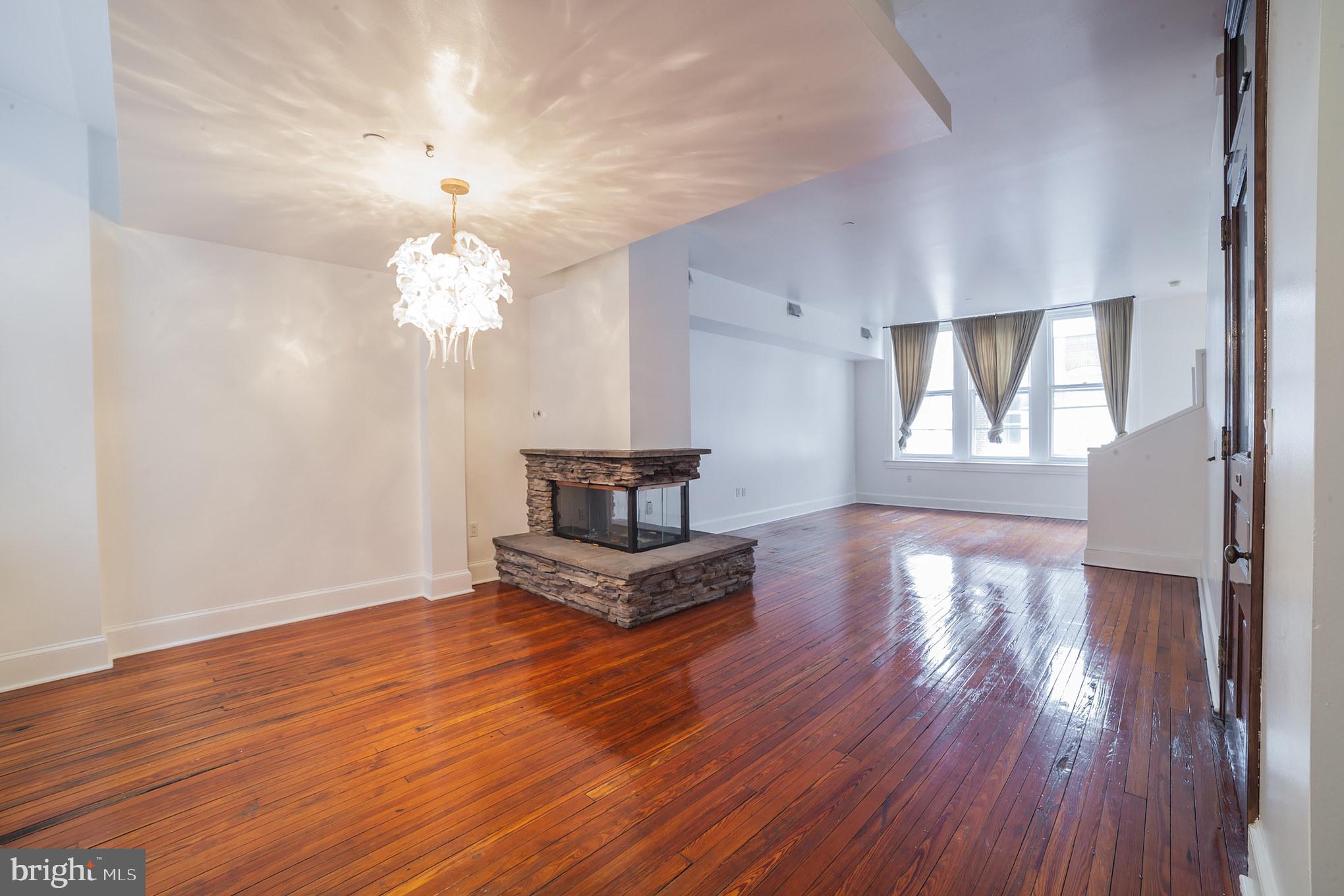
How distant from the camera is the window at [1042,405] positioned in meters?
7.78

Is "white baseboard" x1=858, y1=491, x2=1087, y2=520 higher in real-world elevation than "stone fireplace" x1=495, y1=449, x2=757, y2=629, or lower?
lower

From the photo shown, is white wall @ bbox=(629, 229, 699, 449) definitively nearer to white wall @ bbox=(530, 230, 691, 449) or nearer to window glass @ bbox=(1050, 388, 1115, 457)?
white wall @ bbox=(530, 230, 691, 449)

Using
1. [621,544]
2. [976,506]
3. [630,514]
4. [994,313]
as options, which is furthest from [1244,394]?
[976,506]

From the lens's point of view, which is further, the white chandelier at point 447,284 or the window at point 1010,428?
the window at point 1010,428

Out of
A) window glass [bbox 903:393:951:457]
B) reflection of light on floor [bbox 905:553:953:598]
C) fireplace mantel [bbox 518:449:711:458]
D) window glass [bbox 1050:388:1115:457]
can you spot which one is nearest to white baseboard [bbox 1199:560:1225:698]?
reflection of light on floor [bbox 905:553:953:598]

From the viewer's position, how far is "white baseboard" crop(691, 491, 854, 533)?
6.82 meters

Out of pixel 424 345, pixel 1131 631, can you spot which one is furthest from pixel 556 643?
pixel 1131 631

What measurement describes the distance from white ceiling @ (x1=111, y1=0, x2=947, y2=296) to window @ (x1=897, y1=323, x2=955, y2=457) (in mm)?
7121

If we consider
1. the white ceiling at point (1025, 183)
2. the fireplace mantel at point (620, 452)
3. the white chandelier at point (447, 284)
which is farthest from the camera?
the fireplace mantel at point (620, 452)

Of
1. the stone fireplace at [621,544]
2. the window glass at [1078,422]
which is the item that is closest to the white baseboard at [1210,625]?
the stone fireplace at [621,544]

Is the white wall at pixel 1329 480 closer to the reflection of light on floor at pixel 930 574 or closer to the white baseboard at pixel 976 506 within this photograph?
the reflection of light on floor at pixel 930 574

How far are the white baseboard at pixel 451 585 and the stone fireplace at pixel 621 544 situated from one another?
1.11 feet

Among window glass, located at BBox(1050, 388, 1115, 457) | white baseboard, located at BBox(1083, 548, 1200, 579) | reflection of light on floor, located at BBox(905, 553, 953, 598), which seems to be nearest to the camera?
reflection of light on floor, located at BBox(905, 553, 953, 598)

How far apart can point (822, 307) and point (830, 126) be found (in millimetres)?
5722
